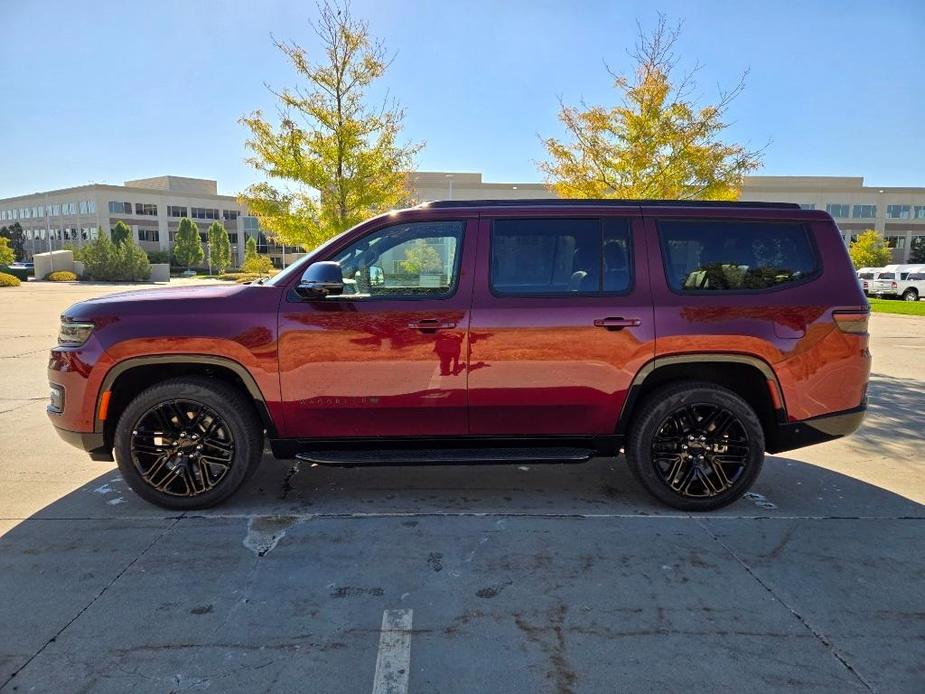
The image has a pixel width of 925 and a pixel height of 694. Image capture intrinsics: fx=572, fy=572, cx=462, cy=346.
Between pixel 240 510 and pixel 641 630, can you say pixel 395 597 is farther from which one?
pixel 240 510

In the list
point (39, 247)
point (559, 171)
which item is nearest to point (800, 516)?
point (559, 171)

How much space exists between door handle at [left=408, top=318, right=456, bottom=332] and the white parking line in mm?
1626

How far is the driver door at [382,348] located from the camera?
11.8ft

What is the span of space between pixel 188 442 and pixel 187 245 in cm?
7705

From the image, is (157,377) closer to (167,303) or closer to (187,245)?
(167,303)

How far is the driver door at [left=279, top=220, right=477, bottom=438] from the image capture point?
3.59 meters

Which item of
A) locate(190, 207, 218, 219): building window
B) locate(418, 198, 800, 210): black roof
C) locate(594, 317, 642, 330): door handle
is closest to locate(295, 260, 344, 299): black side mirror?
locate(418, 198, 800, 210): black roof

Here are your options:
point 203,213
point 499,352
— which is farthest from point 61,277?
point 499,352

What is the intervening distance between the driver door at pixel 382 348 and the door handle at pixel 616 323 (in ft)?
2.76

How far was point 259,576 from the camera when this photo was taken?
3.01 metres

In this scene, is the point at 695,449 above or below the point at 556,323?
below

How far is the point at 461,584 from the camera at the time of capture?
294 cm

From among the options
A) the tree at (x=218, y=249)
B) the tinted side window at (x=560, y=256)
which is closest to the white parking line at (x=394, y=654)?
the tinted side window at (x=560, y=256)

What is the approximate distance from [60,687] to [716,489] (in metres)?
3.67
